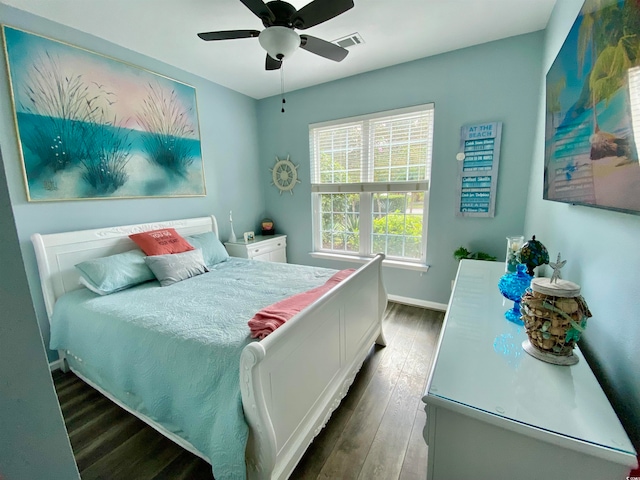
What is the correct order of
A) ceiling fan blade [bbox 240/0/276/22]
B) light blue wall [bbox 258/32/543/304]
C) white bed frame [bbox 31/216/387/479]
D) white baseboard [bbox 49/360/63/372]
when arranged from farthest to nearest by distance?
light blue wall [bbox 258/32/543/304], white baseboard [bbox 49/360/63/372], ceiling fan blade [bbox 240/0/276/22], white bed frame [bbox 31/216/387/479]

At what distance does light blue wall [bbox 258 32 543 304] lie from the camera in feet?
7.79

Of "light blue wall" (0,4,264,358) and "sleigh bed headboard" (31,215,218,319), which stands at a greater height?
"light blue wall" (0,4,264,358)

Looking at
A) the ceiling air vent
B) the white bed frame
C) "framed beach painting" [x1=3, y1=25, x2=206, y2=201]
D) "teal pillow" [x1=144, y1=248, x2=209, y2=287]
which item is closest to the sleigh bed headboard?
the white bed frame

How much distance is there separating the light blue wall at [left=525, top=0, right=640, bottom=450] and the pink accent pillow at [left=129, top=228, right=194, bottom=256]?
2770 mm

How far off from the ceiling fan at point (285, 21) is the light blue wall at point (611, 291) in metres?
1.57

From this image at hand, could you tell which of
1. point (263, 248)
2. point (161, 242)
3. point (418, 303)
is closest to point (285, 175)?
point (263, 248)

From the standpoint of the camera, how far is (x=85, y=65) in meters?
2.15

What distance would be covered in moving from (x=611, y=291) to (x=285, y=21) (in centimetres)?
203

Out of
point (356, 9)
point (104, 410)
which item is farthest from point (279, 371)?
point (356, 9)

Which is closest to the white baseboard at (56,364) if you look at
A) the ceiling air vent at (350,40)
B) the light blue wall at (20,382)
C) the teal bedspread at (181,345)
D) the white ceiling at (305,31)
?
the teal bedspread at (181,345)

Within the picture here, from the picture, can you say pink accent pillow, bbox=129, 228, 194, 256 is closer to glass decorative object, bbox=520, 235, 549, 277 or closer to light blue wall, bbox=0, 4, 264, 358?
light blue wall, bbox=0, 4, 264, 358

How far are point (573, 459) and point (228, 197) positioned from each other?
3.53m

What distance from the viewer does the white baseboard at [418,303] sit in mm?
3020

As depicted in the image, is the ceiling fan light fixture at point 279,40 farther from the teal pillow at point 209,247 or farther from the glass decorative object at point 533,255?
the teal pillow at point 209,247
